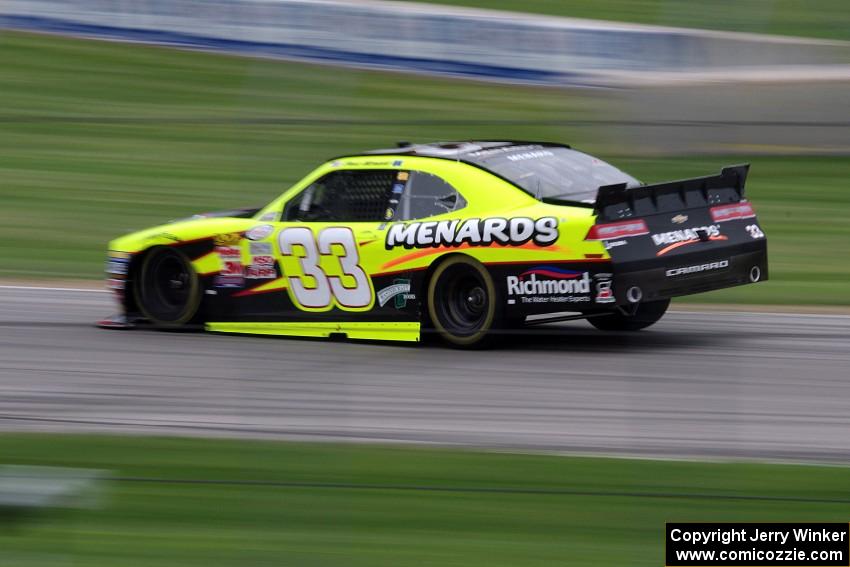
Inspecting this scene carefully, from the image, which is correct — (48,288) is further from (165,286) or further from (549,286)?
(549,286)

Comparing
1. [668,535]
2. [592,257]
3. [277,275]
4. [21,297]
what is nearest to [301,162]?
[21,297]

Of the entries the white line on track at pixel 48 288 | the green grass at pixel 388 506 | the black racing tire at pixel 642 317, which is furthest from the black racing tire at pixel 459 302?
the white line on track at pixel 48 288

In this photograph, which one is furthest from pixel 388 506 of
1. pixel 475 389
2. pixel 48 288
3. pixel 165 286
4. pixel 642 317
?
pixel 48 288

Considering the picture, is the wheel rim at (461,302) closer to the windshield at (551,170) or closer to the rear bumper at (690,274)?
the windshield at (551,170)

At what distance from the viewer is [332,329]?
384 inches

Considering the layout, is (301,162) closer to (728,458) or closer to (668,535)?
(728,458)

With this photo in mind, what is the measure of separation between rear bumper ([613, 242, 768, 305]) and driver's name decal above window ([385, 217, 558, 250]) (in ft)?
1.76

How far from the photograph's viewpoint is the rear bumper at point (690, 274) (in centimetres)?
873

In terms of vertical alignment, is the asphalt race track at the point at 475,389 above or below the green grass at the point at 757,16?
below

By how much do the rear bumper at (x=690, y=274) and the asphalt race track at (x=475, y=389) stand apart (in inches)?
17.2

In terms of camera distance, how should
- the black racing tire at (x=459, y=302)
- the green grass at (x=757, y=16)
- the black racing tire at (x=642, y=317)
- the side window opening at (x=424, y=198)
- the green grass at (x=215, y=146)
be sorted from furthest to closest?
1. the green grass at (x=757, y=16)
2. the green grass at (x=215, y=146)
3. the black racing tire at (x=642, y=317)
4. the side window opening at (x=424, y=198)
5. the black racing tire at (x=459, y=302)

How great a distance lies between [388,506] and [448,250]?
11.0 feet

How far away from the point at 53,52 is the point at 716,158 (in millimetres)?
9940

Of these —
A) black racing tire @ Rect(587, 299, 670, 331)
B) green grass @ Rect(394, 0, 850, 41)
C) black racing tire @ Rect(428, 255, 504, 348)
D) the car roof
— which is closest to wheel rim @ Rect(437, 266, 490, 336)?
black racing tire @ Rect(428, 255, 504, 348)
